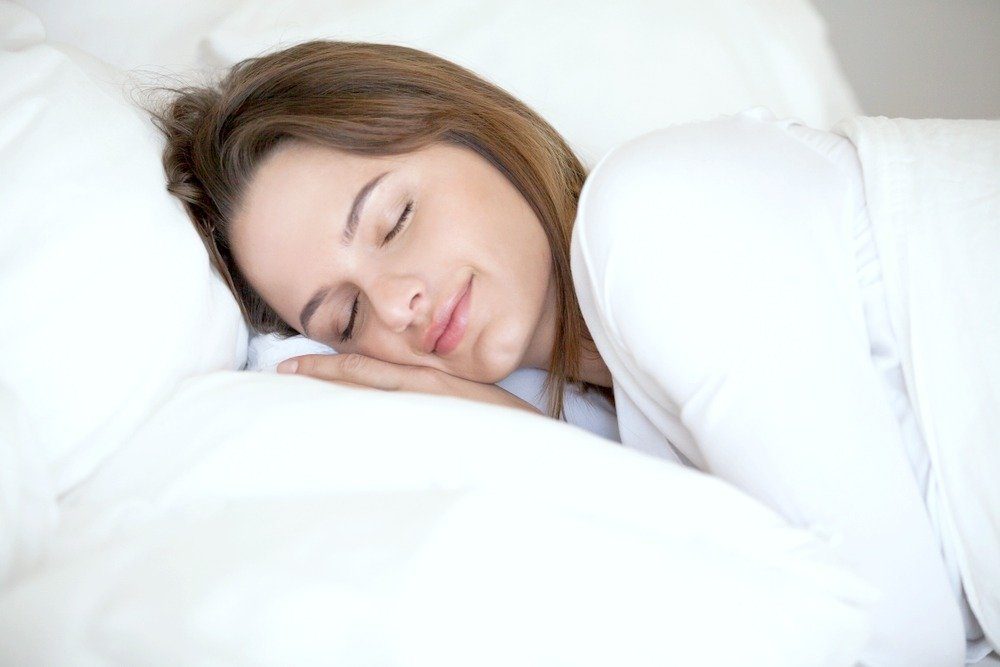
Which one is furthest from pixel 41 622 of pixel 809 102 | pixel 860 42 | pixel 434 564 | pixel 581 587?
pixel 860 42

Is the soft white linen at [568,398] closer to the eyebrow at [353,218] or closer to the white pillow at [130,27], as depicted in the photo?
the eyebrow at [353,218]

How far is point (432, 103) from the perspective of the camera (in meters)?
1.34

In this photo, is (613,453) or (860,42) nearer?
(613,453)

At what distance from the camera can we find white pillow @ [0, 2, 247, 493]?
37.2 inches

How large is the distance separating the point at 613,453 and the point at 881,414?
0.27 meters

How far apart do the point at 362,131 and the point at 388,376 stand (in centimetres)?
35

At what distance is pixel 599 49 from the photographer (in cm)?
155

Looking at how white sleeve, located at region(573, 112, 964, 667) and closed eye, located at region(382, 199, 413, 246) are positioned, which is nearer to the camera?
white sleeve, located at region(573, 112, 964, 667)

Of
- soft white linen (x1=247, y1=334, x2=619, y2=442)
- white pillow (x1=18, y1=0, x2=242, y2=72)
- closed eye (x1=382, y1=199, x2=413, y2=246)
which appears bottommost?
soft white linen (x1=247, y1=334, x2=619, y2=442)

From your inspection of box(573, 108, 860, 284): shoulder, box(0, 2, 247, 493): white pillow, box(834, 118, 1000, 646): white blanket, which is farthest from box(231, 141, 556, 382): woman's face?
box(834, 118, 1000, 646): white blanket

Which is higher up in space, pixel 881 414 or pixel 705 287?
pixel 705 287

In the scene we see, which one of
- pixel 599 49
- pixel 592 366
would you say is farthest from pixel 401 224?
pixel 599 49

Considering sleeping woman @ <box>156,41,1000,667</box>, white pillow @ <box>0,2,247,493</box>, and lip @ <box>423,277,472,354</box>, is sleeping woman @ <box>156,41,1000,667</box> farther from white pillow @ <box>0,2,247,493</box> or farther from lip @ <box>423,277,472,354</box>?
white pillow @ <box>0,2,247,493</box>

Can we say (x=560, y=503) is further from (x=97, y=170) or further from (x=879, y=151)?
(x=97, y=170)
